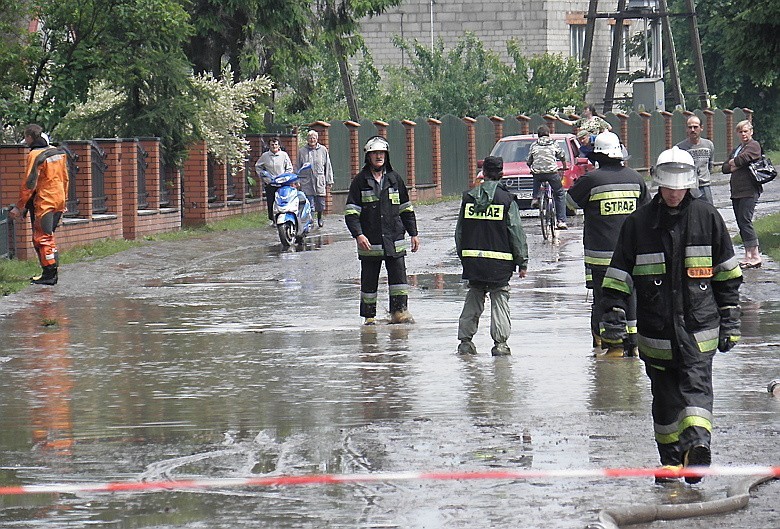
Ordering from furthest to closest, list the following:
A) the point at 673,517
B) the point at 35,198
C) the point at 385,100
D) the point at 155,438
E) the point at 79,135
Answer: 1. the point at 385,100
2. the point at 79,135
3. the point at 35,198
4. the point at 155,438
5. the point at 673,517

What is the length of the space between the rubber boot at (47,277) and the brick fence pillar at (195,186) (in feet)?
34.6

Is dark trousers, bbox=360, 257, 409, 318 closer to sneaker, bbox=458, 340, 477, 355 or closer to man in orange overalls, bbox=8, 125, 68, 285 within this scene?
sneaker, bbox=458, 340, 477, 355

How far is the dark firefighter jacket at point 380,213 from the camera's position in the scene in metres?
14.2

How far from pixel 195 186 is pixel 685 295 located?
21.6 metres

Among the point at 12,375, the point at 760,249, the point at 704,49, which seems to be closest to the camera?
the point at 12,375

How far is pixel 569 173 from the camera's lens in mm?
30781

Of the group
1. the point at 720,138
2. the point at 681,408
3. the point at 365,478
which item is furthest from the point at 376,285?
the point at 720,138

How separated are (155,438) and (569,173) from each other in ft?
74.0

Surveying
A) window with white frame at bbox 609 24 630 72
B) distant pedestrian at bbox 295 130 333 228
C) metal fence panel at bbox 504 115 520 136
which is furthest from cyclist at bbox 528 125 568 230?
window with white frame at bbox 609 24 630 72

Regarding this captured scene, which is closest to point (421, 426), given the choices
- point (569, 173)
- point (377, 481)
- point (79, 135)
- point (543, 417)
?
point (543, 417)

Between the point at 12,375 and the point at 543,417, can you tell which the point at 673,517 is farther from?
the point at 12,375

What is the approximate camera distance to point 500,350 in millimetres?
12148

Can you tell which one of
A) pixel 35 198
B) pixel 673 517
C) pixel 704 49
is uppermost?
pixel 704 49

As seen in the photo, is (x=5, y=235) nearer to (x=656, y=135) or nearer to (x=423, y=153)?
(x=423, y=153)
